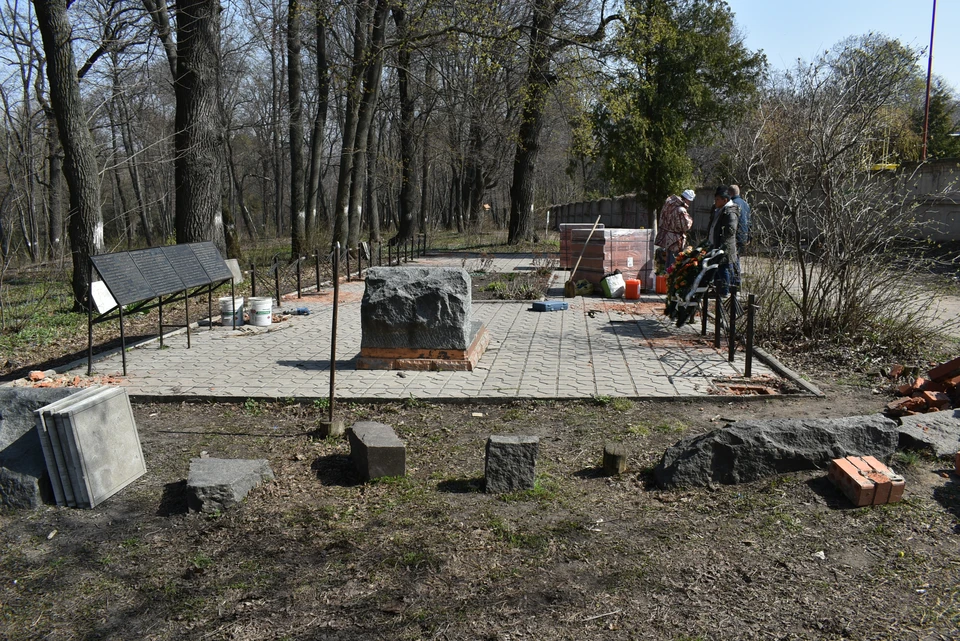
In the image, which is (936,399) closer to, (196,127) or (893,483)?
(893,483)

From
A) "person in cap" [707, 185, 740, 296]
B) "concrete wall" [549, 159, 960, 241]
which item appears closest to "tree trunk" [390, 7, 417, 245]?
"concrete wall" [549, 159, 960, 241]

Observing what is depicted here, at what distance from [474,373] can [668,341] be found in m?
3.05

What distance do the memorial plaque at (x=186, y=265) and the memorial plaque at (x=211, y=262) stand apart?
11 cm

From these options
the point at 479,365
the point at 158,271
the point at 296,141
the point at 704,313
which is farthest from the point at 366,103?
the point at 479,365

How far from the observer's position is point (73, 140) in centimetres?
1224

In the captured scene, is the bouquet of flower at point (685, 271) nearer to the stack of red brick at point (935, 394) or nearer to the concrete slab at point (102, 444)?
the stack of red brick at point (935, 394)

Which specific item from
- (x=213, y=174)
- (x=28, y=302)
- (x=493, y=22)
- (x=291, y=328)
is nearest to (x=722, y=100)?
(x=493, y=22)

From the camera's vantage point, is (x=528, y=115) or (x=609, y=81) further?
(x=528, y=115)

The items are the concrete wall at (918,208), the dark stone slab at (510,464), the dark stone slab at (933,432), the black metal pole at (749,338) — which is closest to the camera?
the dark stone slab at (510,464)

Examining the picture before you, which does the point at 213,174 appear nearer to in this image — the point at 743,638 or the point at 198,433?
the point at 198,433

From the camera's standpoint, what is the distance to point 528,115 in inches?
974

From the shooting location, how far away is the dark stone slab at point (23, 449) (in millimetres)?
4480

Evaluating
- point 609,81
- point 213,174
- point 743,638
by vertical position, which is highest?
point 609,81

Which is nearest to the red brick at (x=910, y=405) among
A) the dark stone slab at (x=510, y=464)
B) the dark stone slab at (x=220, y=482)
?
the dark stone slab at (x=510, y=464)
